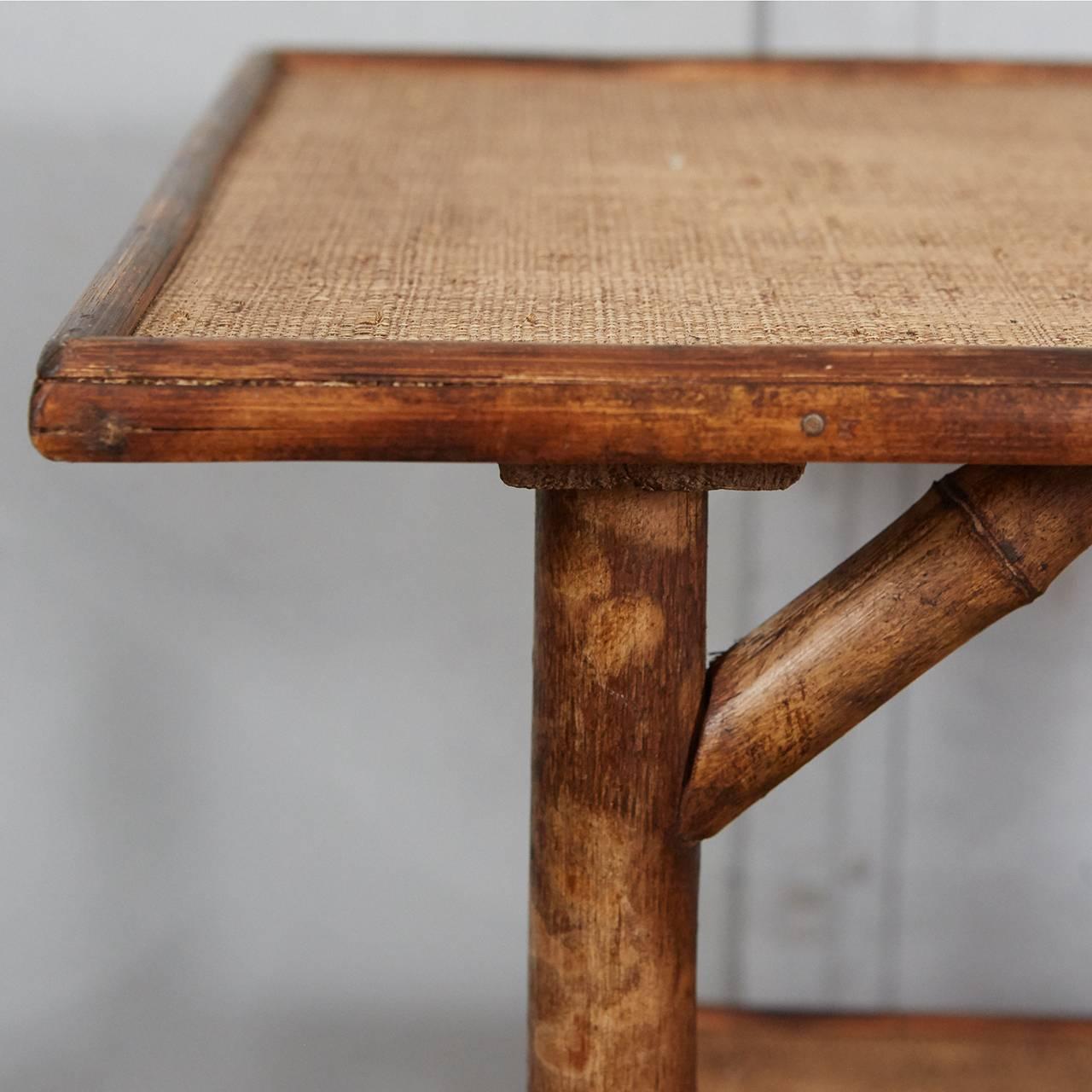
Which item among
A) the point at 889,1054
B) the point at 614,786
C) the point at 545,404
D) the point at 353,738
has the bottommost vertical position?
the point at 889,1054

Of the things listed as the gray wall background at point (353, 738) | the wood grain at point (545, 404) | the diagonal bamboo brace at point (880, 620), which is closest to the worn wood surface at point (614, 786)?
the diagonal bamboo brace at point (880, 620)

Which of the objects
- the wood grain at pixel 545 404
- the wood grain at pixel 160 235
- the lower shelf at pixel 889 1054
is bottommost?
the lower shelf at pixel 889 1054

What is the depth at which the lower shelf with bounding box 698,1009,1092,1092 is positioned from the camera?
1.19 metres

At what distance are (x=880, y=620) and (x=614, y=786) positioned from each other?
144mm

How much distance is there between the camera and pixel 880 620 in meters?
0.70

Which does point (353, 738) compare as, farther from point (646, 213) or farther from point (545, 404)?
point (545, 404)

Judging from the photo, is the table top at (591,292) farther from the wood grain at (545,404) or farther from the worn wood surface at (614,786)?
the worn wood surface at (614,786)

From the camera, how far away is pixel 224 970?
140 cm

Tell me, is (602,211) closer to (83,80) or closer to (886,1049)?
(83,80)

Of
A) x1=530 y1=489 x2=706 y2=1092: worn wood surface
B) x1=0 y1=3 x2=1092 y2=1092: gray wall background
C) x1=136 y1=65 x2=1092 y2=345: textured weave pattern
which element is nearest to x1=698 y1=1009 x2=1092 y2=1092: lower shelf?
x1=0 y1=3 x2=1092 y2=1092: gray wall background

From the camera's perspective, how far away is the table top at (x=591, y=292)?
542 mm

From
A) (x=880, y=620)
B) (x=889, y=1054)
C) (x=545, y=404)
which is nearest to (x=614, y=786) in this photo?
(x=880, y=620)

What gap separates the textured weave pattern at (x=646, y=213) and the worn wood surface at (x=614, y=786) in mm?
108

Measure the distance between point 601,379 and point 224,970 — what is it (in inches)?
39.9
